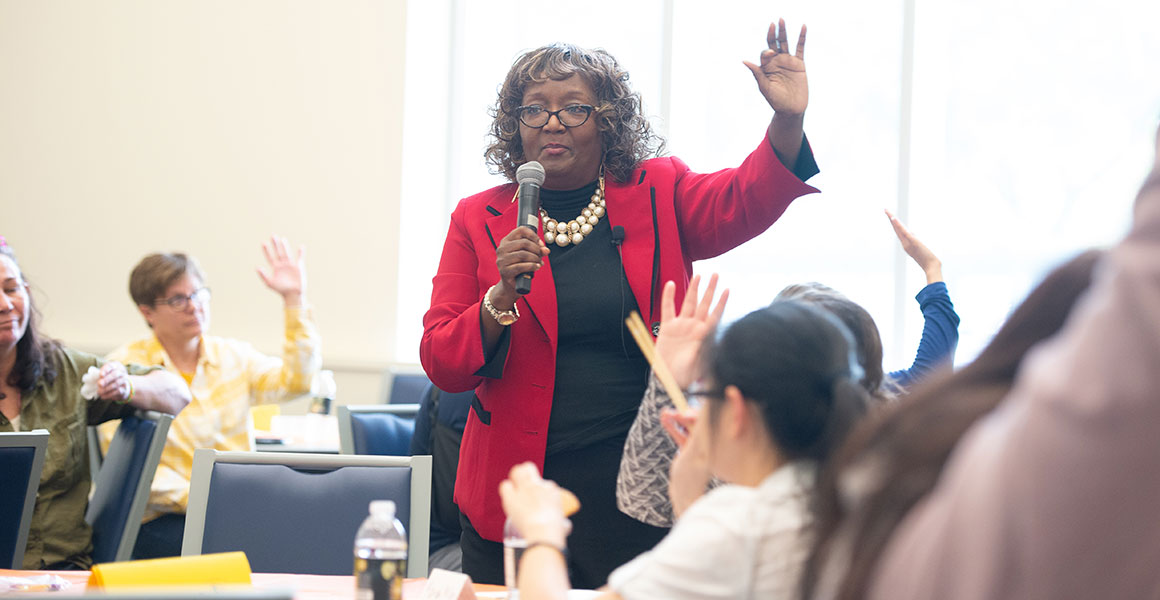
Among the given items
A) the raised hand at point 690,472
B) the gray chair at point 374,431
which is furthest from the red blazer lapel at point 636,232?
the gray chair at point 374,431

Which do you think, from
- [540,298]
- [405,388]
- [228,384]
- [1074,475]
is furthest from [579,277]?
[405,388]

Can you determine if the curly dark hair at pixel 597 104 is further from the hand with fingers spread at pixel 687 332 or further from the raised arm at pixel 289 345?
the raised arm at pixel 289 345

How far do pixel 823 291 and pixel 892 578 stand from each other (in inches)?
44.8

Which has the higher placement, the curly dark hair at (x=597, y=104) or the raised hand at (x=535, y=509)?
the curly dark hair at (x=597, y=104)

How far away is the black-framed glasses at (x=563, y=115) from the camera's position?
1.96 meters

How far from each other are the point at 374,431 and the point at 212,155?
283 centimetres

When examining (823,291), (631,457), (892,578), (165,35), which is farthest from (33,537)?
(165,35)

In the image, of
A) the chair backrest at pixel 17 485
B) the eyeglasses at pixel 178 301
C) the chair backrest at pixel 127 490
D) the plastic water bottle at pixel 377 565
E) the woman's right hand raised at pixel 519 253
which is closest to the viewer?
the plastic water bottle at pixel 377 565

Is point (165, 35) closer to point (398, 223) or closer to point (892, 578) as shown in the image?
point (398, 223)

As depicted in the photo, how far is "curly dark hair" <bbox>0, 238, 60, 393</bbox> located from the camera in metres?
2.62

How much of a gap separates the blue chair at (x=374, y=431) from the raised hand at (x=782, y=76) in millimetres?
1972

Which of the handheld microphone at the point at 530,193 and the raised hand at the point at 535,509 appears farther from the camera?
the handheld microphone at the point at 530,193

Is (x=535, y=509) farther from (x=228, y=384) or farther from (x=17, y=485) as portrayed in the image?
(x=228, y=384)

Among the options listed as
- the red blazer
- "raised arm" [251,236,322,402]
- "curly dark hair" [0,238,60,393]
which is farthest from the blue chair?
the red blazer
